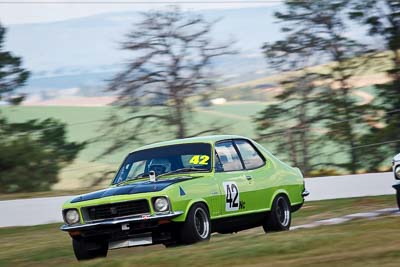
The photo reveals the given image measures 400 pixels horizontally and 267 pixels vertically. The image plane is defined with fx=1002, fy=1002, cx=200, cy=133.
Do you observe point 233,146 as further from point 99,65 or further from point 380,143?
point 99,65

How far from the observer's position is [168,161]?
12.7m

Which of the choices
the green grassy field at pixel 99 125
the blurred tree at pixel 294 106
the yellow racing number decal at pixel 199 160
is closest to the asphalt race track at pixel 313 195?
the blurred tree at pixel 294 106

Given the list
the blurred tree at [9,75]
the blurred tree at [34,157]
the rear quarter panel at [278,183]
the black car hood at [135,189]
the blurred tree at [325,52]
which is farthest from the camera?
the blurred tree at [9,75]

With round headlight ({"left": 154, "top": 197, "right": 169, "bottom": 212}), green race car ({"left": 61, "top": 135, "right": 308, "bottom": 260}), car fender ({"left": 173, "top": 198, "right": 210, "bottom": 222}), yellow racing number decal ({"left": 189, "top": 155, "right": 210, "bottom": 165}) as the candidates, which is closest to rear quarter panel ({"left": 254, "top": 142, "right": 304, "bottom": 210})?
green race car ({"left": 61, "top": 135, "right": 308, "bottom": 260})

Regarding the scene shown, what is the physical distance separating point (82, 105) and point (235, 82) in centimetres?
513

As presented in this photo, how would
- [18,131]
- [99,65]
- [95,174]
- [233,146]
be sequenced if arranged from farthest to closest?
[99,65]
[18,131]
[95,174]
[233,146]

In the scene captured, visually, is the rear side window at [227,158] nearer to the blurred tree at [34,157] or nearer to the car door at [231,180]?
the car door at [231,180]

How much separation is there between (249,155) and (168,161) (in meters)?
1.34

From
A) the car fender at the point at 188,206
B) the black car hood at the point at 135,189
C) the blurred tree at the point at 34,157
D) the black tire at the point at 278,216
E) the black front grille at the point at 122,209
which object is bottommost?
the blurred tree at the point at 34,157

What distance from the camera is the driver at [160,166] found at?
1260 centimetres

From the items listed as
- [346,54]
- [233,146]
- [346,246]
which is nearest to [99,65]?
[346,54]

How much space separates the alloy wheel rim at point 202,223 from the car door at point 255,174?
99 centimetres

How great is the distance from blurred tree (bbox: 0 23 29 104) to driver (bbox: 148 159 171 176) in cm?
2093

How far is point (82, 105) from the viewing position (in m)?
33.2
